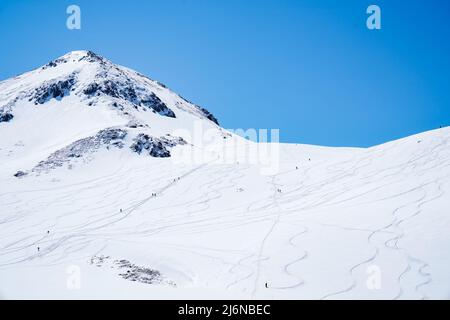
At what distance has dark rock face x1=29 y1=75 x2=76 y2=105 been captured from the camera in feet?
393

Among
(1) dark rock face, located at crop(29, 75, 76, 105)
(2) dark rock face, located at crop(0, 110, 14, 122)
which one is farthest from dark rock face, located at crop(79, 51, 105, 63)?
(2) dark rock face, located at crop(0, 110, 14, 122)

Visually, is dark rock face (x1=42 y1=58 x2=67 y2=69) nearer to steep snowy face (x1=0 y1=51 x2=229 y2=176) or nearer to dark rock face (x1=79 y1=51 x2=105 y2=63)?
steep snowy face (x1=0 y1=51 x2=229 y2=176)

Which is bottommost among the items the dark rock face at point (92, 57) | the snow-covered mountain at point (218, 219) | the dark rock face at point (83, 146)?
the snow-covered mountain at point (218, 219)

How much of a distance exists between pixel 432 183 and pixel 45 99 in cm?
11131

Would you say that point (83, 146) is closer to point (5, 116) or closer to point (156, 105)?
point (5, 116)

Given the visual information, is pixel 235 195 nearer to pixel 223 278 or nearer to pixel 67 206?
pixel 67 206

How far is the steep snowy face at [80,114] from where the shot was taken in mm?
78000

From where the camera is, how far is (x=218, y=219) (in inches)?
1644

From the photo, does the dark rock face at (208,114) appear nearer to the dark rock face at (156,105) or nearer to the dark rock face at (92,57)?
the dark rock face at (156,105)

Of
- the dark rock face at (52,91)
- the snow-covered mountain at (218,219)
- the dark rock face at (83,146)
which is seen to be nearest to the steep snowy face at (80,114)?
the dark rock face at (52,91)

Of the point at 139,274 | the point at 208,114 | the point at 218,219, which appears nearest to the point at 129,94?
the point at 208,114

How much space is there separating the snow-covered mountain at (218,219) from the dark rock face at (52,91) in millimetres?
34451

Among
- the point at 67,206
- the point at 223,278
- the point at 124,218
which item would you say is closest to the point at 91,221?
the point at 124,218

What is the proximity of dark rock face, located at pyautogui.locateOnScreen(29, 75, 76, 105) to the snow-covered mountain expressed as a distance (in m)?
34.5
